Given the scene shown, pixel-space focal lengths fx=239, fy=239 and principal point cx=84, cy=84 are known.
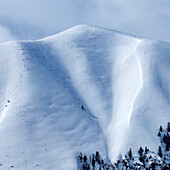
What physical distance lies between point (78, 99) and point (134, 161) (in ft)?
71.5

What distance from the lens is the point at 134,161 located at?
37.0 m

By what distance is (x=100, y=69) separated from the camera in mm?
65250

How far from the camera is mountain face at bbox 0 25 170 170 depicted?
40219 mm

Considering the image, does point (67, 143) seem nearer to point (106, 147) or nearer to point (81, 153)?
point (81, 153)

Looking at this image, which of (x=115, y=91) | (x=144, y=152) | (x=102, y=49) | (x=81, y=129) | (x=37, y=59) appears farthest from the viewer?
(x=102, y=49)

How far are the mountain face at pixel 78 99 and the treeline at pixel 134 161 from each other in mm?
1242

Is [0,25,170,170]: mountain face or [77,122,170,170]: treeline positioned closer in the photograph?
[77,122,170,170]: treeline

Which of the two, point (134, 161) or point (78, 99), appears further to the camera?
point (78, 99)

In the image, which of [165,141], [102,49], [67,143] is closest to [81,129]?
[67,143]

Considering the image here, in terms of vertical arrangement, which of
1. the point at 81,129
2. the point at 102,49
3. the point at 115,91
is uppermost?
the point at 102,49

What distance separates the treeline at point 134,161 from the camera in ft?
120

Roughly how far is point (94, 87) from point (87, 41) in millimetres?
25154

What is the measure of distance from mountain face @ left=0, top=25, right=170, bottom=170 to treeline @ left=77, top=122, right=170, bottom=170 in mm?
1242

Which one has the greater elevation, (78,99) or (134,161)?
(78,99)
